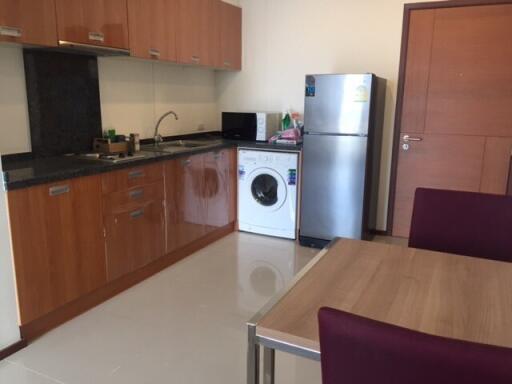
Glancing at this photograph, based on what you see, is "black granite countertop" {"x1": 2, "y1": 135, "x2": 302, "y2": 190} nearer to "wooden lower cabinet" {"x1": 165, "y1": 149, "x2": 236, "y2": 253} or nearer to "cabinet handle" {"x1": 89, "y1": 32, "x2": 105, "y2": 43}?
"wooden lower cabinet" {"x1": 165, "y1": 149, "x2": 236, "y2": 253}

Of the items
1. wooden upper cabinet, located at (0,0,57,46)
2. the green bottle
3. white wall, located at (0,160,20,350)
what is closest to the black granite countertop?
white wall, located at (0,160,20,350)

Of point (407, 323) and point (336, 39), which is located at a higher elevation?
point (336, 39)

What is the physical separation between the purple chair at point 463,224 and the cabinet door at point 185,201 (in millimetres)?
1975

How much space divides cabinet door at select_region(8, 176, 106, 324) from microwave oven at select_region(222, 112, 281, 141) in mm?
1896

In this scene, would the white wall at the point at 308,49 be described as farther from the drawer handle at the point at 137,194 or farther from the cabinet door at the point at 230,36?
the drawer handle at the point at 137,194

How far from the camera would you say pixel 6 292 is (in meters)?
2.16

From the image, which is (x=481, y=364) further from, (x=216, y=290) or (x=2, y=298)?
(x=216, y=290)

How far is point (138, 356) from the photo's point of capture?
2.19 metres

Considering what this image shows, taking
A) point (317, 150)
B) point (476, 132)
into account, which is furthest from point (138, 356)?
point (476, 132)

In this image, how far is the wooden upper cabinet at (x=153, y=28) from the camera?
3035mm

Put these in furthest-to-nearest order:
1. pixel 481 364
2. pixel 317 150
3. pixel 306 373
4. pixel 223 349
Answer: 1. pixel 317 150
2. pixel 223 349
3. pixel 306 373
4. pixel 481 364

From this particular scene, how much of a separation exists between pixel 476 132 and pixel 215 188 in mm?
2281

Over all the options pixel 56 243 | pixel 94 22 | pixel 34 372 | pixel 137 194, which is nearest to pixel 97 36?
pixel 94 22

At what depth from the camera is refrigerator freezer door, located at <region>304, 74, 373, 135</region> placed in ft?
11.1
